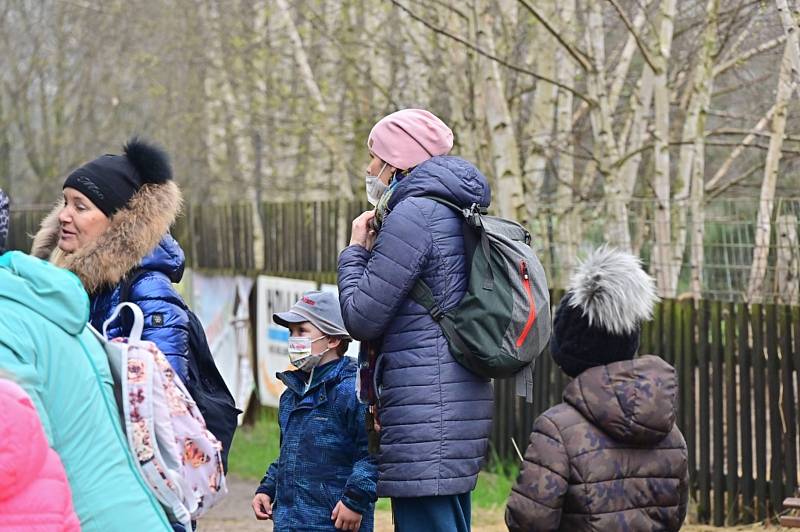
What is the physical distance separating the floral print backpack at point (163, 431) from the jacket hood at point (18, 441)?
1.46 feet

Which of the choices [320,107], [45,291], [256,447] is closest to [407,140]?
[45,291]

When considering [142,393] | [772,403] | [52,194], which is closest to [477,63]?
[772,403]

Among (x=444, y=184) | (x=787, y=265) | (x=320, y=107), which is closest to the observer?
(x=444, y=184)

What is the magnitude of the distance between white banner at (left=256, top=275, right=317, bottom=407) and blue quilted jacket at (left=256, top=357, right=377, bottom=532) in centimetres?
670

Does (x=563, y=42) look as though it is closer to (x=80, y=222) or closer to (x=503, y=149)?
(x=503, y=149)

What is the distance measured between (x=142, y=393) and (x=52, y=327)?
1.08 ft

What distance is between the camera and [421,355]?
420 centimetres

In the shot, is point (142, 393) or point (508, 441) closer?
point (142, 393)

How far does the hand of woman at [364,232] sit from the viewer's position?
4.48 metres

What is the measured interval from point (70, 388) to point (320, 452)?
1723 millimetres

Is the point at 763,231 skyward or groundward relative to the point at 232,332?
skyward

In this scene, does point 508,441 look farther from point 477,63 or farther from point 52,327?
point 52,327

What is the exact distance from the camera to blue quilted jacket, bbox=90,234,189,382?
14.0 ft

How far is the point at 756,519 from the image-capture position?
7.52 m
